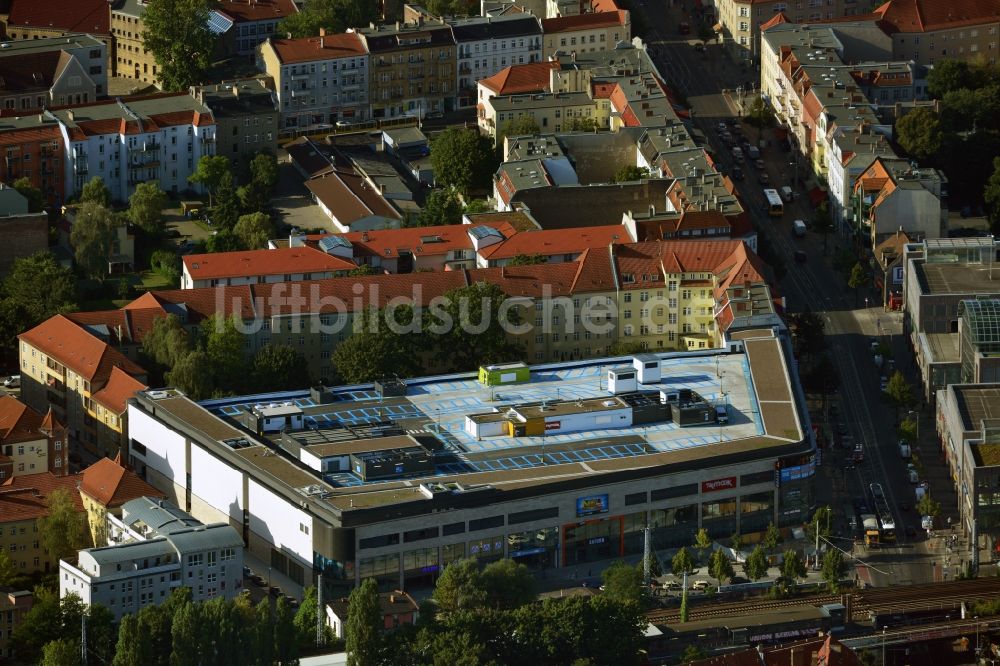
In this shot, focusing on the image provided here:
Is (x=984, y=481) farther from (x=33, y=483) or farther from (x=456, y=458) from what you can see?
(x=33, y=483)

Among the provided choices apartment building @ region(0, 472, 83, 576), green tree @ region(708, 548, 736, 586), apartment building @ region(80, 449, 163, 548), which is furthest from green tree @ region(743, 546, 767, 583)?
apartment building @ region(0, 472, 83, 576)

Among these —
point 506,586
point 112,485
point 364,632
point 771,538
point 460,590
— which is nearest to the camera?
point 364,632

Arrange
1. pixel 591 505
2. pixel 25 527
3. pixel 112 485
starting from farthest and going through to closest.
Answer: pixel 591 505 < pixel 112 485 < pixel 25 527

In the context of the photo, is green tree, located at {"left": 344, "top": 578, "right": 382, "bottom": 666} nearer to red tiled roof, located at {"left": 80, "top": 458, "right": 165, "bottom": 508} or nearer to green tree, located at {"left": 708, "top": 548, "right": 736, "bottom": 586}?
red tiled roof, located at {"left": 80, "top": 458, "right": 165, "bottom": 508}

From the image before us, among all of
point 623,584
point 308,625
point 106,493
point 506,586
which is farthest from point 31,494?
point 623,584


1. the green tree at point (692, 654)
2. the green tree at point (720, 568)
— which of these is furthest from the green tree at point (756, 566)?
the green tree at point (692, 654)

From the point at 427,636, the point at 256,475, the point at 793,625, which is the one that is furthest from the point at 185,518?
the point at 793,625

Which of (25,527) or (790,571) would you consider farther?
(25,527)

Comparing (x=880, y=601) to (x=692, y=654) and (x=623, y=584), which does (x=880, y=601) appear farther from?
(x=623, y=584)
